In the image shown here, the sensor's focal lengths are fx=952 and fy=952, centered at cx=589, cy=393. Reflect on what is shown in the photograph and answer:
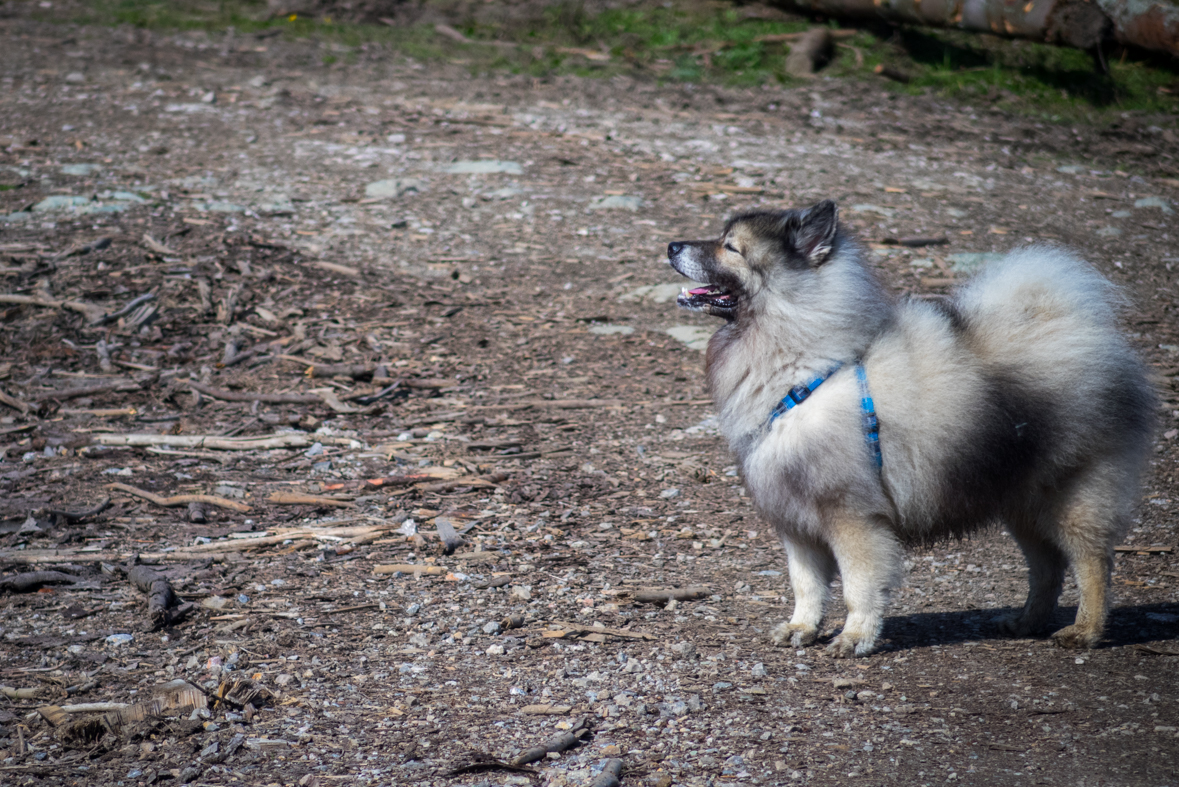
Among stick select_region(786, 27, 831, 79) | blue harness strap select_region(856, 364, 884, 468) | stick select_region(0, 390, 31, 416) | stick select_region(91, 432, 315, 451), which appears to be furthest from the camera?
stick select_region(786, 27, 831, 79)

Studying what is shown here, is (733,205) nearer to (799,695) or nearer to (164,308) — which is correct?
(164,308)

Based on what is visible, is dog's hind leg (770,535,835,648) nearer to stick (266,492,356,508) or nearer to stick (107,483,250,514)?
stick (266,492,356,508)

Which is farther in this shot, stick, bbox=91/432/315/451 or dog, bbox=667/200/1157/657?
stick, bbox=91/432/315/451

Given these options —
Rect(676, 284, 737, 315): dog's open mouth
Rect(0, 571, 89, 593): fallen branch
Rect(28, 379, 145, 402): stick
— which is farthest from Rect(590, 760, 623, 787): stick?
Rect(28, 379, 145, 402): stick

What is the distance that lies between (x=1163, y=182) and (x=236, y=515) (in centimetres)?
895

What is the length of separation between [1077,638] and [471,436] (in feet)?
11.4

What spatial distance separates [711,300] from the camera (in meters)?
4.06

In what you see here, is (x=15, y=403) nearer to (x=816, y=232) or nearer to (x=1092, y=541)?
(x=816, y=232)

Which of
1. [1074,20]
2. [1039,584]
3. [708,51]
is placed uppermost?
[1074,20]

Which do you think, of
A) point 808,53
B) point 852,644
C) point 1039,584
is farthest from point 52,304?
point 808,53

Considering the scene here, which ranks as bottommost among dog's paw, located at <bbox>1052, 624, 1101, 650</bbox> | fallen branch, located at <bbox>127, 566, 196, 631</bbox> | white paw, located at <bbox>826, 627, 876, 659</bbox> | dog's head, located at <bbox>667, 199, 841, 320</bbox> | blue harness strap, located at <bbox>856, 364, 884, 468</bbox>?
fallen branch, located at <bbox>127, 566, 196, 631</bbox>

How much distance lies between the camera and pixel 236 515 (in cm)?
501

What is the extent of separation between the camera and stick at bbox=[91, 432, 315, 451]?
5688 millimetres

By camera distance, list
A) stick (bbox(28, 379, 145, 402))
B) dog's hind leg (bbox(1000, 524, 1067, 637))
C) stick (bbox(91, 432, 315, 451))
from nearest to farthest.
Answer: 1. dog's hind leg (bbox(1000, 524, 1067, 637))
2. stick (bbox(91, 432, 315, 451))
3. stick (bbox(28, 379, 145, 402))
